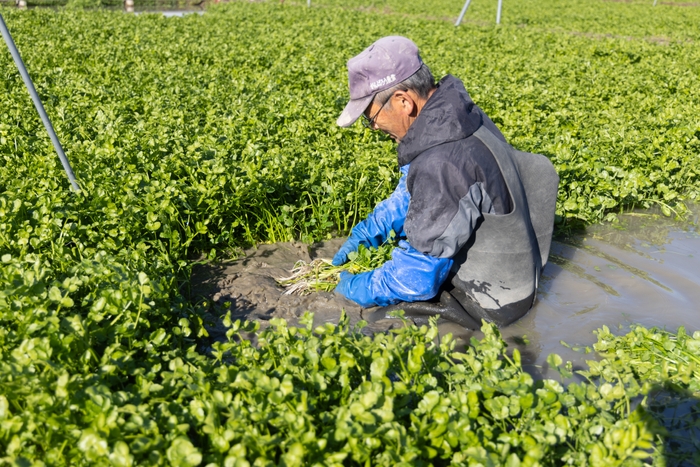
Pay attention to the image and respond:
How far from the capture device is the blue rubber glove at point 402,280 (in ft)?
10.1

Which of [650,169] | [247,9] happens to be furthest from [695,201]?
[247,9]

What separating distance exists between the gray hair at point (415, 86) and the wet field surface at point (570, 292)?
132cm

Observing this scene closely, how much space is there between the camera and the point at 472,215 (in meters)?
2.90

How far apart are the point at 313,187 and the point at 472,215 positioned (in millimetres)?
1602

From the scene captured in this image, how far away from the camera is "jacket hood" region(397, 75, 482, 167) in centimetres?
292

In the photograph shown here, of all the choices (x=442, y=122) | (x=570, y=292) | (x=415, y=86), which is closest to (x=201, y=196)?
(x=415, y=86)

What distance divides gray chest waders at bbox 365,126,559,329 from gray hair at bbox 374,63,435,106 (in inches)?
14.4

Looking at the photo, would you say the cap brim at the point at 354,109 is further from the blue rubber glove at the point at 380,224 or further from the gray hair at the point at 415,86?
the blue rubber glove at the point at 380,224

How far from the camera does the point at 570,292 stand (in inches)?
150

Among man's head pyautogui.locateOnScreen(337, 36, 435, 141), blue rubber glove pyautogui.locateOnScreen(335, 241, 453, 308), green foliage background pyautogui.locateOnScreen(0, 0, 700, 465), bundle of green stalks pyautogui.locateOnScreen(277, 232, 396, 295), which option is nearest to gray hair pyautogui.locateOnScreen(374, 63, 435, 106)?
man's head pyautogui.locateOnScreen(337, 36, 435, 141)

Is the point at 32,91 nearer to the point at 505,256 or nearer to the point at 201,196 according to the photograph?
the point at 201,196

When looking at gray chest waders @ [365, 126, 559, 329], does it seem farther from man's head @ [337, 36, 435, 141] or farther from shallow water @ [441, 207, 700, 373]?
man's head @ [337, 36, 435, 141]

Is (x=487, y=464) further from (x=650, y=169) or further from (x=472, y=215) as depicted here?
(x=650, y=169)

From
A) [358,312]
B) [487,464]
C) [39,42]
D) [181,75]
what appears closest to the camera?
[487,464]
